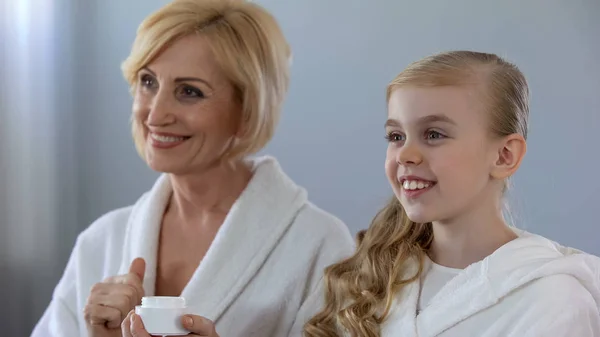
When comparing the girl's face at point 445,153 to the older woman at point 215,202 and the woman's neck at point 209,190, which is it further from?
the woman's neck at point 209,190

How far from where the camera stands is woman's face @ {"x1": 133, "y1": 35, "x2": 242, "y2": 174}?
1.44m

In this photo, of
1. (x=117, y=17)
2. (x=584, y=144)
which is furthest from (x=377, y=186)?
(x=117, y=17)

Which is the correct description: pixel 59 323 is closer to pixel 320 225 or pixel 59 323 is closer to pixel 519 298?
pixel 320 225

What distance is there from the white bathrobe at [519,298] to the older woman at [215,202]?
0.33m

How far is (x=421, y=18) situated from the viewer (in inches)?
62.5

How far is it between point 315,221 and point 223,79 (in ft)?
0.94

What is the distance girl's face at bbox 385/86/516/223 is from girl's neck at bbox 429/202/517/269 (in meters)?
0.03

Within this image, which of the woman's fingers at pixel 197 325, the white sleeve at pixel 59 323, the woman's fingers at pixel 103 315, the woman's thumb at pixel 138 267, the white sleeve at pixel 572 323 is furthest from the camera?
the white sleeve at pixel 59 323

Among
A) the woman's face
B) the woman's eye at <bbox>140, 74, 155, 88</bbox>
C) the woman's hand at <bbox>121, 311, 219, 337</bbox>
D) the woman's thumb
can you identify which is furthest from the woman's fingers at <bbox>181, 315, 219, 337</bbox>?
the woman's eye at <bbox>140, 74, 155, 88</bbox>

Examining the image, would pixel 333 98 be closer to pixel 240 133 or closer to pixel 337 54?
pixel 337 54

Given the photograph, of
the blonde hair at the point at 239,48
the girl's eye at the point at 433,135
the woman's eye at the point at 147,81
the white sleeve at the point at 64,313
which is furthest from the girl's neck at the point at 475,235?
the white sleeve at the point at 64,313

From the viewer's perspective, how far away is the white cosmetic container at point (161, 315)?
3.51ft

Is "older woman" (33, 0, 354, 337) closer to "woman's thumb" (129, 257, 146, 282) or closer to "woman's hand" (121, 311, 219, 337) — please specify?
"woman's thumb" (129, 257, 146, 282)

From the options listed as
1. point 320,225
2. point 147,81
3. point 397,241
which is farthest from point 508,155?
point 147,81
